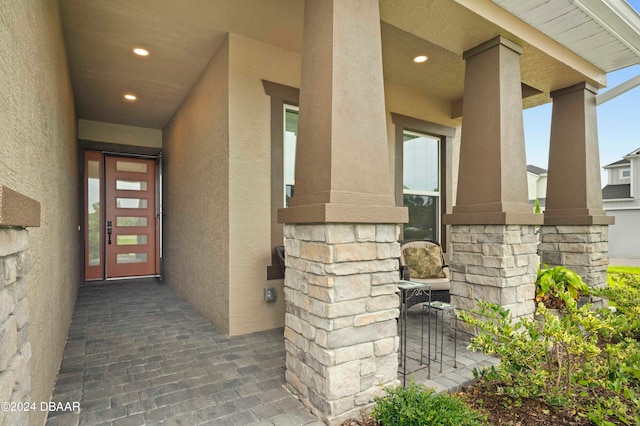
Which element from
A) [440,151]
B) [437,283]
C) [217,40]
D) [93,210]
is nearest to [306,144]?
[217,40]

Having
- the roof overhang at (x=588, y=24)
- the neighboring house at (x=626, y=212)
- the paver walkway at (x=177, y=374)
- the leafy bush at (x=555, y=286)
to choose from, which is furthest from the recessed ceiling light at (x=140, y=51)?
the neighboring house at (x=626, y=212)

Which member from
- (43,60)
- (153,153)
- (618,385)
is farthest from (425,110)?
Result: (153,153)

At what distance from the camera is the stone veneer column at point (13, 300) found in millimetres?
840

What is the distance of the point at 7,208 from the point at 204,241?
3718mm

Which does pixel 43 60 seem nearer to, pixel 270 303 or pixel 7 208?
pixel 7 208

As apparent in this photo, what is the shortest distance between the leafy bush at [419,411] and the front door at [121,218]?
264 inches

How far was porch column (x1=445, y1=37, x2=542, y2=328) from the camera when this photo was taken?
318cm

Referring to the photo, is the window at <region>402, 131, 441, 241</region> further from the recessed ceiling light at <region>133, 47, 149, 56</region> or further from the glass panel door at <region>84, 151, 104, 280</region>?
the glass panel door at <region>84, 151, 104, 280</region>

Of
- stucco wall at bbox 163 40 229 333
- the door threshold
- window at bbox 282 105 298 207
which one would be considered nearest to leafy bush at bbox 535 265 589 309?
window at bbox 282 105 298 207

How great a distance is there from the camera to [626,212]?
12.8m

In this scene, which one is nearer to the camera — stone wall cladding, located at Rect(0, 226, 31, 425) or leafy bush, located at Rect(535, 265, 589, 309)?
stone wall cladding, located at Rect(0, 226, 31, 425)

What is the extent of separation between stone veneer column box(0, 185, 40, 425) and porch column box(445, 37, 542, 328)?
11.1ft

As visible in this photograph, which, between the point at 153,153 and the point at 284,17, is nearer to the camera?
the point at 284,17

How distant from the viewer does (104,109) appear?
19.4 feet
